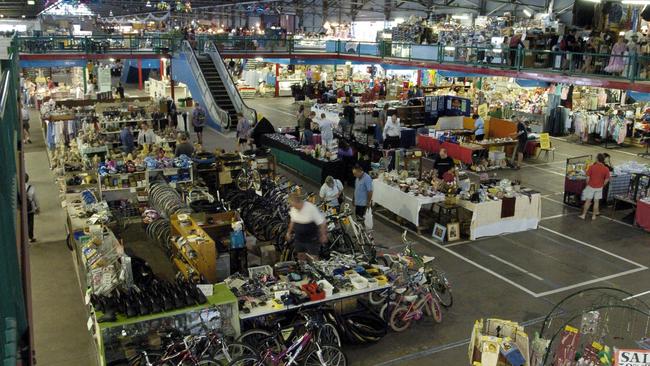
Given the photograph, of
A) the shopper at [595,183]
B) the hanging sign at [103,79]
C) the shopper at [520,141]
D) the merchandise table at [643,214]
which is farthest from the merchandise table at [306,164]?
the hanging sign at [103,79]

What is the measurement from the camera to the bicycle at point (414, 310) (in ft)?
28.5

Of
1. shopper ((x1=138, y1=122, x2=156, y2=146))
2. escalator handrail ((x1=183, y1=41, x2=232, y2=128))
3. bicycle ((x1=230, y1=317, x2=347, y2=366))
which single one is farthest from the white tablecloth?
escalator handrail ((x1=183, y1=41, x2=232, y2=128))

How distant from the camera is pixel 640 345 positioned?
6602 millimetres

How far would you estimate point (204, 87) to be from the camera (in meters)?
25.7

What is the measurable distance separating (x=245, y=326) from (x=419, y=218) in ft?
20.1

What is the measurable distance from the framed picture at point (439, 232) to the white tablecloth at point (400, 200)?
0.43m

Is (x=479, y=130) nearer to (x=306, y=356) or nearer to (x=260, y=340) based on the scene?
(x=260, y=340)

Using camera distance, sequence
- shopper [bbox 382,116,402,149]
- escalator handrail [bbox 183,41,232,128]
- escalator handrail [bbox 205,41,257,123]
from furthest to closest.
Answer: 1. escalator handrail [bbox 205,41,257,123]
2. escalator handrail [bbox 183,41,232,128]
3. shopper [bbox 382,116,402,149]

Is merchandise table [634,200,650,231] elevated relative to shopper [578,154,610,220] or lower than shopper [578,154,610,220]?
lower

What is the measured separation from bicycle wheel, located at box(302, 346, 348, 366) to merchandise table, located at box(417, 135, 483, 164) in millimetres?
12509

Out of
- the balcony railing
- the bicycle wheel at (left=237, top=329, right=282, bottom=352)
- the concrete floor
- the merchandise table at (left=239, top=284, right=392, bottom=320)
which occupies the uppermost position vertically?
the balcony railing

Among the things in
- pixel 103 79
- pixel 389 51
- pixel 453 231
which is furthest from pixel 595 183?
pixel 103 79

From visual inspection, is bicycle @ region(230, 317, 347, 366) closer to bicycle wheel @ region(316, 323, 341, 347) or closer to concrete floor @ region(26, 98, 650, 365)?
bicycle wheel @ region(316, 323, 341, 347)

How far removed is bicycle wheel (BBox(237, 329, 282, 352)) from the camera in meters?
7.23
